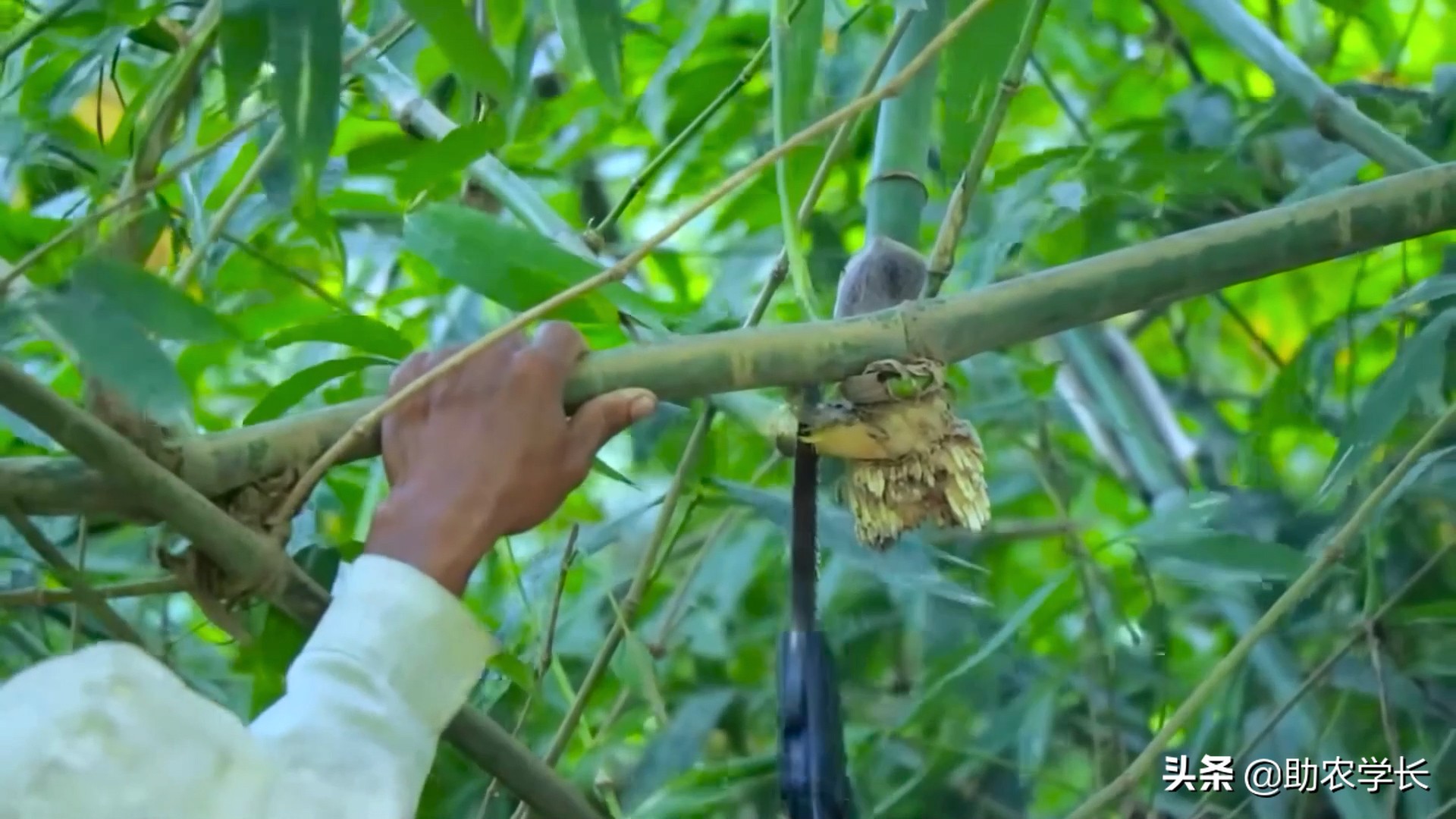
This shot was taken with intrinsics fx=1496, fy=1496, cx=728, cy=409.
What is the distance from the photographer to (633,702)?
0.79m

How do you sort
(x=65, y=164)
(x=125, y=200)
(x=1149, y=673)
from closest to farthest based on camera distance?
(x=125, y=200) → (x=65, y=164) → (x=1149, y=673)

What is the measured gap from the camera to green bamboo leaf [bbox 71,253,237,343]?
32cm

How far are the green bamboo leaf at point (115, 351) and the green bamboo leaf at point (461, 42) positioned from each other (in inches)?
A: 3.5

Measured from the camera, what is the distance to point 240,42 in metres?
0.33

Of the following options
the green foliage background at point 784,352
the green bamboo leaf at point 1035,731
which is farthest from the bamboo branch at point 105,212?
the green bamboo leaf at point 1035,731

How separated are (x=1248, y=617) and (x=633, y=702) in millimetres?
324

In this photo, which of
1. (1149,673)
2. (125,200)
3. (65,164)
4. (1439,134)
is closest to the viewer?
(125,200)

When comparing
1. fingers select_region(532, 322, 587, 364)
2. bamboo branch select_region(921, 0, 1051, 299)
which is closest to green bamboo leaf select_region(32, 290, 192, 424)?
fingers select_region(532, 322, 587, 364)

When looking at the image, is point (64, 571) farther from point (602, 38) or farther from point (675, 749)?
point (675, 749)

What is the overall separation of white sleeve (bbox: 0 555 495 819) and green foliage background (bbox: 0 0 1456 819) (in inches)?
1.9

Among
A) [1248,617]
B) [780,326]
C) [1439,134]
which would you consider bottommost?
[780,326]

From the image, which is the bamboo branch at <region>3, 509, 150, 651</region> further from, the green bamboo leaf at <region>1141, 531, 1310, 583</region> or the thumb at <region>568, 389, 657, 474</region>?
the green bamboo leaf at <region>1141, 531, 1310, 583</region>

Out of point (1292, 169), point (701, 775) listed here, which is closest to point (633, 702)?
point (701, 775)

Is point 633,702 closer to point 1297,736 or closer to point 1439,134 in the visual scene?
point 1297,736
